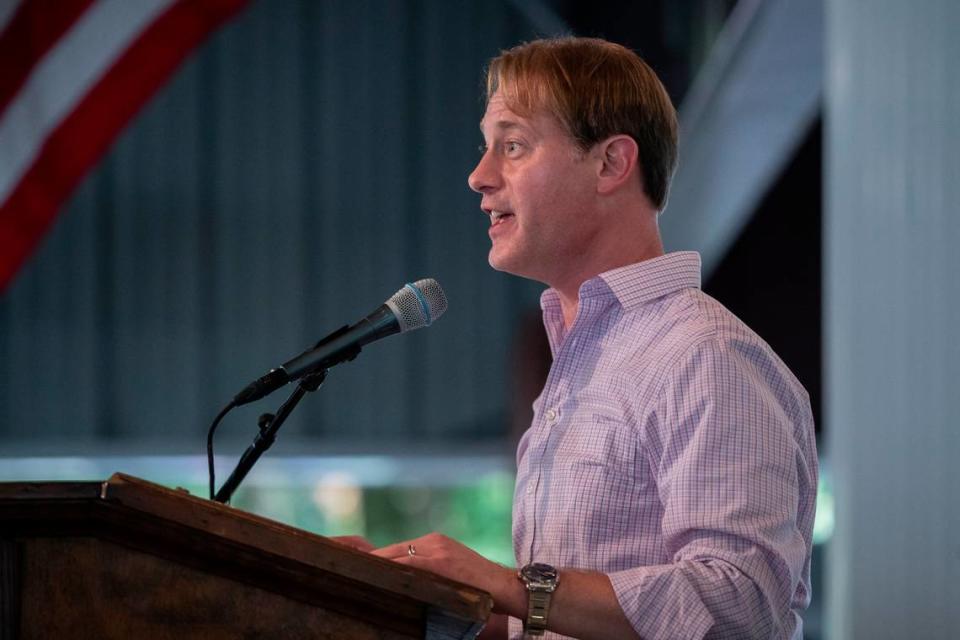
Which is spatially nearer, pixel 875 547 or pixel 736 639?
pixel 736 639

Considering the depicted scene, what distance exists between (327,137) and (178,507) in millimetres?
4121

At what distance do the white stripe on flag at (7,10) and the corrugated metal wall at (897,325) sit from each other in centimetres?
229

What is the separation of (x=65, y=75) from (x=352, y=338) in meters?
2.56

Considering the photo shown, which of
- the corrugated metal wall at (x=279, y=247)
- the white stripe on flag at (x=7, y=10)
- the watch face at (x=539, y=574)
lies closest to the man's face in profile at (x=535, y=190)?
the watch face at (x=539, y=574)

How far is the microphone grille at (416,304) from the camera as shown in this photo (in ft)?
4.19

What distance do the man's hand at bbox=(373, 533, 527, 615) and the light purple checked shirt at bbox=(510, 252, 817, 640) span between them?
0.18 ft

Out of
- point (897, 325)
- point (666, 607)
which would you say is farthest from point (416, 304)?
point (897, 325)

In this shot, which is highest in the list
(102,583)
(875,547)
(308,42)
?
(308,42)

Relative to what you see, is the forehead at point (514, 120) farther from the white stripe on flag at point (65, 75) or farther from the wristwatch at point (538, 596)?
the white stripe on flag at point (65, 75)

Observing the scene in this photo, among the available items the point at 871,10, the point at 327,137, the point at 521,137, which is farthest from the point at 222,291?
the point at 521,137

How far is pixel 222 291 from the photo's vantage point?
480cm

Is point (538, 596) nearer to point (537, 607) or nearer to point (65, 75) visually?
point (537, 607)

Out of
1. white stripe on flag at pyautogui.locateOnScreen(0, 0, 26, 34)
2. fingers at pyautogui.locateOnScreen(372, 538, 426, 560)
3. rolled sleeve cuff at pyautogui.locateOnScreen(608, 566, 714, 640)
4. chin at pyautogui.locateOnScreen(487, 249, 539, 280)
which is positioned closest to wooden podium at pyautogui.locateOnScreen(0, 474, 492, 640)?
fingers at pyautogui.locateOnScreen(372, 538, 426, 560)

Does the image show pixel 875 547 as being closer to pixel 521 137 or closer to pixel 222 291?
pixel 521 137
